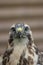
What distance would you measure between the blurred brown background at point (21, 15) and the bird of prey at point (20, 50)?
1602mm

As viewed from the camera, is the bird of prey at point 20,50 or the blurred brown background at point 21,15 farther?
the blurred brown background at point 21,15

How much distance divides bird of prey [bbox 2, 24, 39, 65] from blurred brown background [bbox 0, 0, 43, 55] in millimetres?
1602

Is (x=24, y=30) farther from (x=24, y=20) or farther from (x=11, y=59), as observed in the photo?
(x=24, y=20)

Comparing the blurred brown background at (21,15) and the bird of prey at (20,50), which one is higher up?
the blurred brown background at (21,15)

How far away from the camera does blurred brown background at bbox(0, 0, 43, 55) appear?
5.23 meters

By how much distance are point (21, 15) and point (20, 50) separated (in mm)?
1690

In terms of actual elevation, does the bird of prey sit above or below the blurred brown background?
below

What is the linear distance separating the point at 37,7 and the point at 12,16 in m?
0.28

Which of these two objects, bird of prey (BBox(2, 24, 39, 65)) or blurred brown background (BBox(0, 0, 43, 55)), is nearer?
bird of prey (BBox(2, 24, 39, 65))

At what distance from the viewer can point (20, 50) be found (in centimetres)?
359

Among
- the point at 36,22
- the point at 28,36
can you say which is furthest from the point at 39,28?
the point at 28,36

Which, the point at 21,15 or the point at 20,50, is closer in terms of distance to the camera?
the point at 20,50

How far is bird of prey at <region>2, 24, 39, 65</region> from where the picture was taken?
355cm

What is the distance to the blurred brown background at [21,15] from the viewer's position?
17.2 feet
